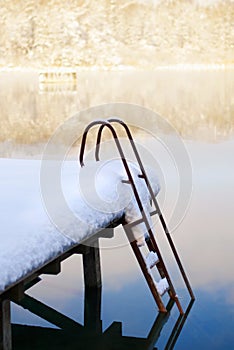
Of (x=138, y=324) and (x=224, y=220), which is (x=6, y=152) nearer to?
(x=224, y=220)

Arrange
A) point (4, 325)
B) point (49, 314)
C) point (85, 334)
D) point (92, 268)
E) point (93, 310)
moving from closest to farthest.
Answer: point (4, 325)
point (85, 334)
point (49, 314)
point (93, 310)
point (92, 268)

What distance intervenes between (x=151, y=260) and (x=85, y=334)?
507 millimetres

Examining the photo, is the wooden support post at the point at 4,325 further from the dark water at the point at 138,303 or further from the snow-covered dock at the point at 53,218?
the dark water at the point at 138,303

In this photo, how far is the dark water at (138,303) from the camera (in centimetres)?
393

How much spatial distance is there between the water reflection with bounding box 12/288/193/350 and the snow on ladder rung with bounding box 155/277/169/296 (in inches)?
5.2

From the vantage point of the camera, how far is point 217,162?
33.3 feet

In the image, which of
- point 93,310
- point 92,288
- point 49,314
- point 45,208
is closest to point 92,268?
point 92,288

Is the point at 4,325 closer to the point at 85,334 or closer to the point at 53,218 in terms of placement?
the point at 53,218

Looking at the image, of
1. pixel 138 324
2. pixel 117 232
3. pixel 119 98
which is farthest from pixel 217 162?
pixel 119 98

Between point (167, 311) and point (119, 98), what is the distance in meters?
21.2

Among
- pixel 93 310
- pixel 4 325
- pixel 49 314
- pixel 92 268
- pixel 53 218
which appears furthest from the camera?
pixel 92 268

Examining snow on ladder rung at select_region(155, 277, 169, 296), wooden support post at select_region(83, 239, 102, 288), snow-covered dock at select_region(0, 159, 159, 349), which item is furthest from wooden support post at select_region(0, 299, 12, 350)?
wooden support post at select_region(83, 239, 102, 288)

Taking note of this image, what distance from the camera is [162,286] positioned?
4129 mm

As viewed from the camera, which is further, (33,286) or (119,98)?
(119,98)
